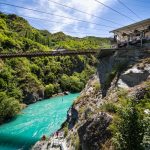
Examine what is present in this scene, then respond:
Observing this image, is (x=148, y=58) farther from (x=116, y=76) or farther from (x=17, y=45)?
(x=17, y=45)

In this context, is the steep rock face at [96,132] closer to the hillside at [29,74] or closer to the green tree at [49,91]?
the hillside at [29,74]

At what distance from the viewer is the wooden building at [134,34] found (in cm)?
3997

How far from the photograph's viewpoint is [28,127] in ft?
178

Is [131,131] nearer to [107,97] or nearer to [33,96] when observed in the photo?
[107,97]

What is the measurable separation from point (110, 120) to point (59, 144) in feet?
40.6

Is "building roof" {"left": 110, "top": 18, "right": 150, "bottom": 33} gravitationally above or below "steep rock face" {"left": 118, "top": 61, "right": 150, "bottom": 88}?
above

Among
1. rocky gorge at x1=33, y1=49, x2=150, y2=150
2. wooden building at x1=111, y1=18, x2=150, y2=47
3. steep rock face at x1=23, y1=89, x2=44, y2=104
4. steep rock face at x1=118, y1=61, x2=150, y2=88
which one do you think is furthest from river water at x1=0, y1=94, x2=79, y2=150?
wooden building at x1=111, y1=18, x2=150, y2=47

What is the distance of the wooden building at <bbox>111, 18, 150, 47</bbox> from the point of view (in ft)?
131

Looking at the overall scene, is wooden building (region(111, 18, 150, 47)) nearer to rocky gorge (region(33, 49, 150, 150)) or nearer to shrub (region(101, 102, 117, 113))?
rocky gorge (region(33, 49, 150, 150))

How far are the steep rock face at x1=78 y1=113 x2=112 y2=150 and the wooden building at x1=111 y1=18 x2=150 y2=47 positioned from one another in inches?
736

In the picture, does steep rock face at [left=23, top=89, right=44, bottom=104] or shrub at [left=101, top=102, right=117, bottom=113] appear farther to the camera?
steep rock face at [left=23, top=89, right=44, bottom=104]

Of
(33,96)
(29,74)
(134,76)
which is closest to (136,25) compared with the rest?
(134,76)

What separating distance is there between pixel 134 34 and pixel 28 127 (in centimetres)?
2588

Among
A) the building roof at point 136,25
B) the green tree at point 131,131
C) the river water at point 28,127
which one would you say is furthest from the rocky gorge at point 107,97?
the river water at point 28,127
